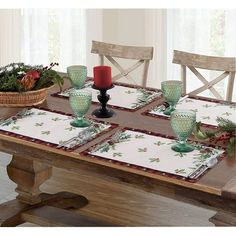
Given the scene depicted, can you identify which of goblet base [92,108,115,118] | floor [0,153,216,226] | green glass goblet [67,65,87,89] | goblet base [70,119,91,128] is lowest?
floor [0,153,216,226]

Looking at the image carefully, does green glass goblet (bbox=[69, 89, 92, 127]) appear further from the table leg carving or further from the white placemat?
the table leg carving

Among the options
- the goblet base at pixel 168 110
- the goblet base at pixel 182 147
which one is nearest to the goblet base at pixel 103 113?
the goblet base at pixel 168 110

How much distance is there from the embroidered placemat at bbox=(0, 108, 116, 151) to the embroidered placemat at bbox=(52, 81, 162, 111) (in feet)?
0.83

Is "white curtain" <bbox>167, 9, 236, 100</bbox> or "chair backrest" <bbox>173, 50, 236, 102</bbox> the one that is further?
"white curtain" <bbox>167, 9, 236, 100</bbox>

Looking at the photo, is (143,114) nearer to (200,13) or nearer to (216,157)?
(216,157)

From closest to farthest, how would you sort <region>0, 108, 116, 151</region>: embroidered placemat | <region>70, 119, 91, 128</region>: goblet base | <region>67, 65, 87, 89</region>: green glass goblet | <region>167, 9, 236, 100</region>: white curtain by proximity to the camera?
<region>0, 108, 116, 151</region>: embroidered placemat, <region>70, 119, 91, 128</region>: goblet base, <region>67, 65, 87, 89</region>: green glass goblet, <region>167, 9, 236, 100</region>: white curtain

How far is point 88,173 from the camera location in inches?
70.9

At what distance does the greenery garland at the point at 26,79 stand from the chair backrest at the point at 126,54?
0.64 m

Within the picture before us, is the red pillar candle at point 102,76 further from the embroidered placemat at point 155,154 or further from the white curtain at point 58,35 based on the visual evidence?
the white curtain at point 58,35

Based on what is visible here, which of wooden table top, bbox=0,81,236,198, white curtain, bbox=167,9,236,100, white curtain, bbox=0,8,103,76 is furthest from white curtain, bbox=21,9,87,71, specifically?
wooden table top, bbox=0,81,236,198

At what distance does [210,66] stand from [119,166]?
1280mm

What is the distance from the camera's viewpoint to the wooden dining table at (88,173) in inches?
62.1

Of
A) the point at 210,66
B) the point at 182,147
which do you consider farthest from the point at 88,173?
the point at 210,66

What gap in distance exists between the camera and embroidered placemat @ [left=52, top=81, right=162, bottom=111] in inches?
93.9
